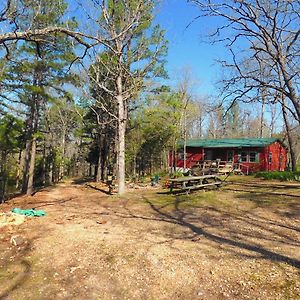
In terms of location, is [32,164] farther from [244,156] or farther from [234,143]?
[244,156]

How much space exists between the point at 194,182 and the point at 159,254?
1002 cm

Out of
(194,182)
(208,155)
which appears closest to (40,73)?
(194,182)

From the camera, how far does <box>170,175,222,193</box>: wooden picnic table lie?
14352mm

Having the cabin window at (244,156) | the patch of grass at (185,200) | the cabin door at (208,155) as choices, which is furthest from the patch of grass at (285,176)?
the cabin door at (208,155)

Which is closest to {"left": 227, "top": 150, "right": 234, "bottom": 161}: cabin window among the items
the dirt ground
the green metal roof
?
the green metal roof

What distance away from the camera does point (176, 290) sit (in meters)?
5.07

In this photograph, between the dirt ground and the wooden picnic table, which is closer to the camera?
the dirt ground

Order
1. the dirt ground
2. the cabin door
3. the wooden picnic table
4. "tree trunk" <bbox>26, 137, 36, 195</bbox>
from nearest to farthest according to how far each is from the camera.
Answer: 1. the dirt ground
2. the wooden picnic table
3. "tree trunk" <bbox>26, 137, 36, 195</bbox>
4. the cabin door

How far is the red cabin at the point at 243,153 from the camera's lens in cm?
2880

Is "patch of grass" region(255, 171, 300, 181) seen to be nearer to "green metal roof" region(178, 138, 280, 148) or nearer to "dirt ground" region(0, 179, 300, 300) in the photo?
"dirt ground" region(0, 179, 300, 300)

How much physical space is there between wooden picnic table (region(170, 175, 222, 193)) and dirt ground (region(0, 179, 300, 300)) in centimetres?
299

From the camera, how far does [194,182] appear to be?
1628cm

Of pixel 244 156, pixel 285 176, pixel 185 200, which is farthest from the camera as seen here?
pixel 244 156

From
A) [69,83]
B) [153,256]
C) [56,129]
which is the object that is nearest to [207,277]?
[153,256]
